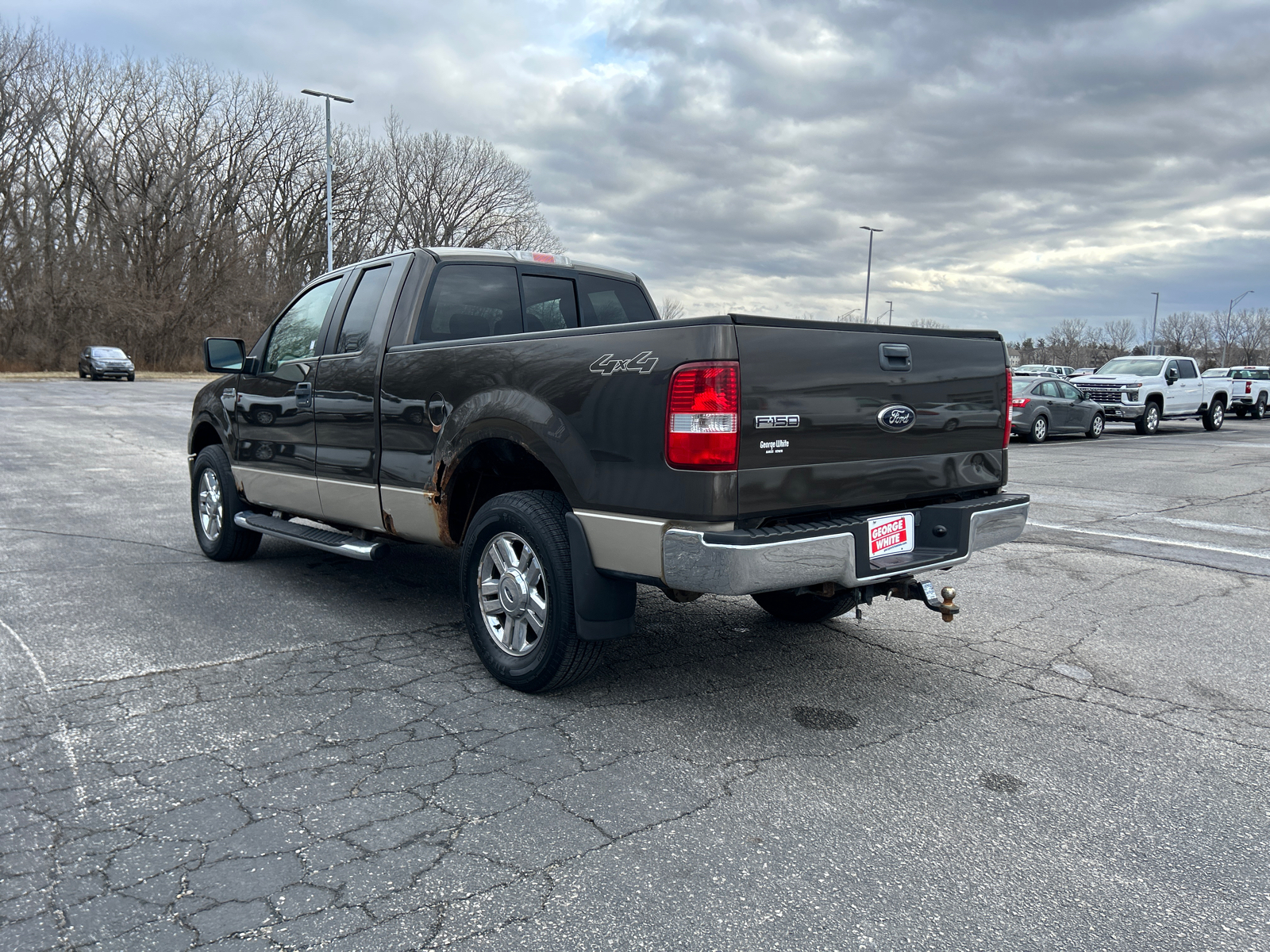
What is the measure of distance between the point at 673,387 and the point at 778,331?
1.53 feet

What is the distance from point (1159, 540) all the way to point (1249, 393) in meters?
29.5

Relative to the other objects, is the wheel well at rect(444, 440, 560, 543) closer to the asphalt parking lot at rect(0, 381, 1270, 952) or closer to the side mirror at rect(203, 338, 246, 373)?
the asphalt parking lot at rect(0, 381, 1270, 952)

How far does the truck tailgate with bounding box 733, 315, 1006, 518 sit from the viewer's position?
344 centimetres

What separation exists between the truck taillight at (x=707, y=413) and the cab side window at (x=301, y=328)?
3213 millimetres

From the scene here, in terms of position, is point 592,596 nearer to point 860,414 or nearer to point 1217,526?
point 860,414

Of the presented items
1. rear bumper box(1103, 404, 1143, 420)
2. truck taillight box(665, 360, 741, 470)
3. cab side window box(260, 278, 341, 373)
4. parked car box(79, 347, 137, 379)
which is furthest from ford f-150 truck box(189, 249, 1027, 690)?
parked car box(79, 347, 137, 379)

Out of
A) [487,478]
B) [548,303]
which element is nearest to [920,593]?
[487,478]

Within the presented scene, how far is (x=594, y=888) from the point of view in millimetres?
2613

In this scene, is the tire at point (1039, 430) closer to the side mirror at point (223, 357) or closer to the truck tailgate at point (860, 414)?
the truck tailgate at point (860, 414)

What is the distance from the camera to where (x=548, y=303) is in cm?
551

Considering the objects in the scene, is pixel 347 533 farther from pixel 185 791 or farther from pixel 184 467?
pixel 184 467

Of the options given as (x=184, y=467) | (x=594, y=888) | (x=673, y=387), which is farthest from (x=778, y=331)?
(x=184, y=467)

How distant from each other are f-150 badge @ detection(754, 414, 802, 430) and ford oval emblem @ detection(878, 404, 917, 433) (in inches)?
20.3

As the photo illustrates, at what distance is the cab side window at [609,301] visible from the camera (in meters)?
5.72
